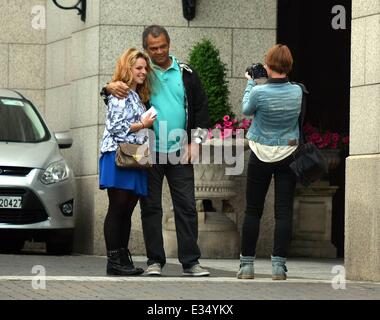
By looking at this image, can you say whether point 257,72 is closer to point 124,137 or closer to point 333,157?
point 124,137

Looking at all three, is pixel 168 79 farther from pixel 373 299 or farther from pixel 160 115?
pixel 373 299

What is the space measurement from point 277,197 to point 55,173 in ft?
13.8

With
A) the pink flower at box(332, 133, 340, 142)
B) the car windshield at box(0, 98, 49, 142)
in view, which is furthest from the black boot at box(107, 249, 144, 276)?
the pink flower at box(332, 133, 340, 142)

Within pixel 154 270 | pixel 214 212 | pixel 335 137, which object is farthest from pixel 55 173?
pixel 154 270

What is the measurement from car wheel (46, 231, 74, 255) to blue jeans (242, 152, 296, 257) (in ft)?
13.7

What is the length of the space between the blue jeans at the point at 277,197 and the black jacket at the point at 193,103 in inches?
20.1

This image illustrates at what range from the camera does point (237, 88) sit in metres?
16.5

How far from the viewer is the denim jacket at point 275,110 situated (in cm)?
1180

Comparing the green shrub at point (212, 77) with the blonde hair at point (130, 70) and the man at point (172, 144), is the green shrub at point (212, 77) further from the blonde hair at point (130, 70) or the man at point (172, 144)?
the blonde hair at point (130, 70)

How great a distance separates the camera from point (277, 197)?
1198 centimetres

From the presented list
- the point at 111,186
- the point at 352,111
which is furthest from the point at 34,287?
the point at 352,111
